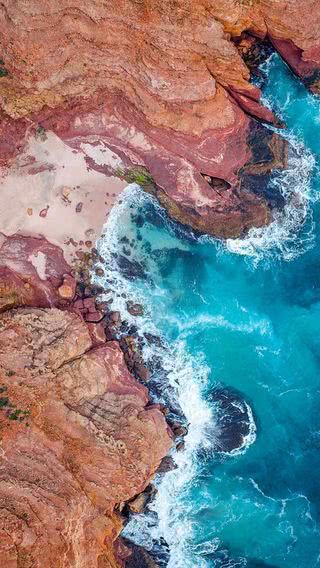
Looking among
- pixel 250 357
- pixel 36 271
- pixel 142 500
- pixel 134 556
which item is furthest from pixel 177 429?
pixel 36 271

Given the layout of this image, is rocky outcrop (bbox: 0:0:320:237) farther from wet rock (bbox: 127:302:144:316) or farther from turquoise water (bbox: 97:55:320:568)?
wet rock (bbox: 127:302:144:316)

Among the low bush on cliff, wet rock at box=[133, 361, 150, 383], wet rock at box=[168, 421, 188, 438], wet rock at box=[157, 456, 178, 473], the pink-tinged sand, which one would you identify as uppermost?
the low bush on cliff

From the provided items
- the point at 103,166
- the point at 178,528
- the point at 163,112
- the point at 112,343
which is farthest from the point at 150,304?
the point at 178,528

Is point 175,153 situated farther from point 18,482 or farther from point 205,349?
point 18,482

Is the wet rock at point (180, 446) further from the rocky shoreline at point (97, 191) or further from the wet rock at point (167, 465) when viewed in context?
the wet rock at point (167, 465)

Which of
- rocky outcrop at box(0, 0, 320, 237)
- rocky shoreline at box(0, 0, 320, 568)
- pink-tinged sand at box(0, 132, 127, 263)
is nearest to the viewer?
rocky shoreline at box(0, 0, 320, 568)

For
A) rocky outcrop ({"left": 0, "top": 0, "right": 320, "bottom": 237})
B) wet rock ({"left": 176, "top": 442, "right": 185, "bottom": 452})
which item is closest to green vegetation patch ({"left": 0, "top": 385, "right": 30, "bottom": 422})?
wet rock ({"left": 176, "top": 442, "right": 185, "bottom": 452})

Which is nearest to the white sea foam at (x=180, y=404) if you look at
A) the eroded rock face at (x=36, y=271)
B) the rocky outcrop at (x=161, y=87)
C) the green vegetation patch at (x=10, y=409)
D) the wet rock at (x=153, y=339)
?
the wet rock at (x=153, y=339)
